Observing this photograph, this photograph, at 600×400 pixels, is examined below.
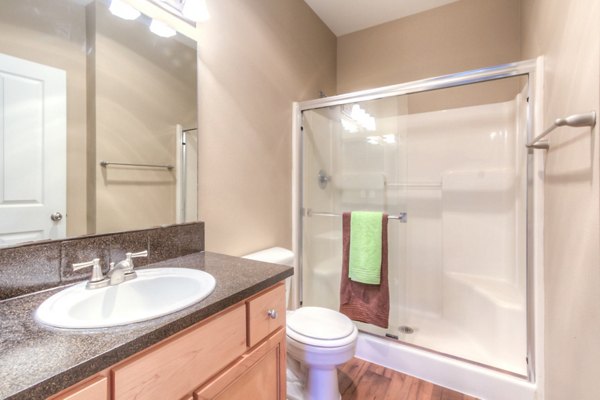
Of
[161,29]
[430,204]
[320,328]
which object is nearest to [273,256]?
[320,328]

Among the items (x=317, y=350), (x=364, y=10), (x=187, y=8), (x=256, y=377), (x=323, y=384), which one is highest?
(x=364, y=10)

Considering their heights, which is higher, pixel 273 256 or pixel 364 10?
pixel 364 10

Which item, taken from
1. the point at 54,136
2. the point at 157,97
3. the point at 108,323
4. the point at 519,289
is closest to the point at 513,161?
the point at 519,289

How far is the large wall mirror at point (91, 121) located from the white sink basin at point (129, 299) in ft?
0.79

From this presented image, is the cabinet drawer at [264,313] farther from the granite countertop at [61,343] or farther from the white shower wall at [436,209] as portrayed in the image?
the white shower wall at [436,209]

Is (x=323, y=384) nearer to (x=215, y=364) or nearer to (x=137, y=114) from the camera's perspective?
A: (x=215, y=364)

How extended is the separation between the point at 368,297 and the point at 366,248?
0.30 metres

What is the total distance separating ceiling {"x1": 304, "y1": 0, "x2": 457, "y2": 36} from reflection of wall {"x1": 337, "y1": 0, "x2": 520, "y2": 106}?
2.4 inches

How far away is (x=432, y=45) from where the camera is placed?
2.21 metres

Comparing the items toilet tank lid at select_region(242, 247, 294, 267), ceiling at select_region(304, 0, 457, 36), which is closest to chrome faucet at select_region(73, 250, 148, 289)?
toilet tank lid at select_region(242, 247, 294, 267)

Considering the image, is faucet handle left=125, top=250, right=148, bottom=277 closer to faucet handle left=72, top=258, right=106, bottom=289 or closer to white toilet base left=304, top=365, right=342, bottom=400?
faucet handle left=72, top=258, right=106, bottom=289

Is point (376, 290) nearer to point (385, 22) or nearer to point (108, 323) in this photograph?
point (108, 323)

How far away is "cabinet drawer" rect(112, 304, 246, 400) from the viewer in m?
0.57

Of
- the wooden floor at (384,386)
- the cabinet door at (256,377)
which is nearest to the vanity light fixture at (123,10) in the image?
the cabinet door at (256,377)
